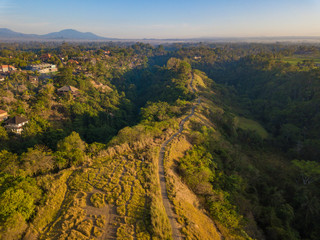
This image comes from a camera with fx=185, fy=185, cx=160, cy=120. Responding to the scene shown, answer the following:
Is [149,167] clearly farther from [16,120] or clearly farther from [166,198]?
[16,120]

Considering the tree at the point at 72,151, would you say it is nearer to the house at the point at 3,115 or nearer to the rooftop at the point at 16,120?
the rooftop at the point at 16,120

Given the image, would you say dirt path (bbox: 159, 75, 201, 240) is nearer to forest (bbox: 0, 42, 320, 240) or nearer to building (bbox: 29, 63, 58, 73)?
forest (bbox: 0, 42, 320, 240)

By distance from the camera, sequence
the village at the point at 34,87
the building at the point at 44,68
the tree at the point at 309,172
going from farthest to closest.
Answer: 1. the building at the point at 44,68
2. the village at the point at 34,87
3. the tree at the point at 309,172

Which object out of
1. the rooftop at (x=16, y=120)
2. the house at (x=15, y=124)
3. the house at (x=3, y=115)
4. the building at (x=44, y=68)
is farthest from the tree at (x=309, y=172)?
the building at (x=44, y=68)

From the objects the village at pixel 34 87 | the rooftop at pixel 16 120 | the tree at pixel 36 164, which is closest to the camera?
the tree at pixel 36 164

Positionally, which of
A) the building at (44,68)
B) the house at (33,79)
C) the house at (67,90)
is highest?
the building at (44,68)

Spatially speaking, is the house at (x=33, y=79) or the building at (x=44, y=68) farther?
the building at (x=44, y=68)
